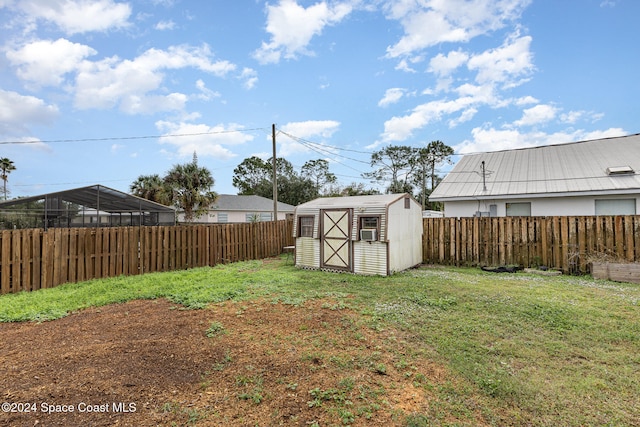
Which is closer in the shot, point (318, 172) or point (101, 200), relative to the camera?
point (101, 200)

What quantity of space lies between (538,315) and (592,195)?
932cm

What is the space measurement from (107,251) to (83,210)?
6.03 m

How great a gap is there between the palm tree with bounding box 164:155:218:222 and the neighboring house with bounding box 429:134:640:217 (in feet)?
50.3

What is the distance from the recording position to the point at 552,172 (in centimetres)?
1276

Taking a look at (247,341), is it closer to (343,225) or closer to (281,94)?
(343,225)

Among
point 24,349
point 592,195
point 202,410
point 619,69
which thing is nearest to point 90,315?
point 24,349

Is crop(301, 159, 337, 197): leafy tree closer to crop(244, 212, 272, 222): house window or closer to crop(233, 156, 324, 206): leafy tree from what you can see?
crop(233, 156, 324, 206): leafy tree

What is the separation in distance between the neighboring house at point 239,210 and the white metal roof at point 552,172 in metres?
15.9

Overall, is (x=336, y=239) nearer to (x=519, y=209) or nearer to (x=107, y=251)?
(x=107, y=251)

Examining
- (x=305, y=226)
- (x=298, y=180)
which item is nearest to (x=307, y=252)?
(x=305, y=226)

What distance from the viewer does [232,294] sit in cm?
609

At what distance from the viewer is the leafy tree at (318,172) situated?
43688 mm

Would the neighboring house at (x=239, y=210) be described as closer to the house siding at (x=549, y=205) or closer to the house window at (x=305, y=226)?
the house siding at (x=549, y=205)

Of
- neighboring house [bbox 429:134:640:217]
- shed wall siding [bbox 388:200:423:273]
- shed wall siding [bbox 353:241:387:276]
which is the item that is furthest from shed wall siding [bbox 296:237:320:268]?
neighboring house [bbox 429:134:640:217]
